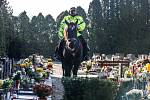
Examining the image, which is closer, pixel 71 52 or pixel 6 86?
pixel 6 86

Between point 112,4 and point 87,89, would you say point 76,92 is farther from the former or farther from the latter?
point 112,4

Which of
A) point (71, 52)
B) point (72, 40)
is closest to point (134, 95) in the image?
point (72, 40)

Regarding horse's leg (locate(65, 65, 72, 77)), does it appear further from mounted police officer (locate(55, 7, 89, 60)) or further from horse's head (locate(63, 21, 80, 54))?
horse's head (locate(63, 21, 80, 54))

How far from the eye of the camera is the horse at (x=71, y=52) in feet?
71.8

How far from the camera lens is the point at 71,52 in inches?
869

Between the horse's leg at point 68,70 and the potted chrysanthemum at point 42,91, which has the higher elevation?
the horse's leg at point 68,70

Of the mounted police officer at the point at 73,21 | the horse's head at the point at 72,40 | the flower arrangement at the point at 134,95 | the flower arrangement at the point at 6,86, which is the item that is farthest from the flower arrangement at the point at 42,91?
the mounted police officer at the point at 73,21

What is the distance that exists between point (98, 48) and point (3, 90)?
2703 inches

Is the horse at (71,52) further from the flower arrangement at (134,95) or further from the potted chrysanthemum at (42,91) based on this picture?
the flower arrangement at (134,95)

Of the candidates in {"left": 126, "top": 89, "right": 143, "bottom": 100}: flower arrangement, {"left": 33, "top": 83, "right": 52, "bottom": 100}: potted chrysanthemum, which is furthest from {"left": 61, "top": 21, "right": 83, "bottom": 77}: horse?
{"left": 126, "top": 89, "right": 143, "bottom": 100}: flower arrangement

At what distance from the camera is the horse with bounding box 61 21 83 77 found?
21.9 metres

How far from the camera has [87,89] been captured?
48.8ft

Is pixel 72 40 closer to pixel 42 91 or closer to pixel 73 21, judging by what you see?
pixel 73 21

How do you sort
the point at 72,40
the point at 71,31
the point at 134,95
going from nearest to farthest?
the point at 134,95
the point at 72,40
the point at 71,31
